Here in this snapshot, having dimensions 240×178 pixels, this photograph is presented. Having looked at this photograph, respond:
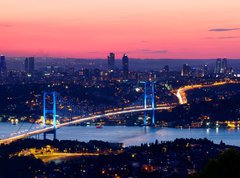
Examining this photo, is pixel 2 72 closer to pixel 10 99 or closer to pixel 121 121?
pixel 10 99

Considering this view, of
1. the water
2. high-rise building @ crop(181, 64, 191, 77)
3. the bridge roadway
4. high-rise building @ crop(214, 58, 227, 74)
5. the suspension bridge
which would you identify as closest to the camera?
the bridge roadway

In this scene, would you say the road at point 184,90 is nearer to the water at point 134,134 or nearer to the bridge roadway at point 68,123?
the bridge roadway at point 68,123

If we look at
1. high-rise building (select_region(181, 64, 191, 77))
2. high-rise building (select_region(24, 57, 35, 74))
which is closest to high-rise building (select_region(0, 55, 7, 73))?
high-rise building (select_region(24, 57, 35, 74))

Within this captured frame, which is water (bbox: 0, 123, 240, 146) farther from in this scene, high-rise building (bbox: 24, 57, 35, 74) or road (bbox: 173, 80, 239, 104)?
high-rise building (bbox: 24, 57, 35, 74)

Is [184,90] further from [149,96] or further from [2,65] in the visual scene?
[2,65]

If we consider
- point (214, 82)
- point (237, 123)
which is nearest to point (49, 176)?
point (237, 123)

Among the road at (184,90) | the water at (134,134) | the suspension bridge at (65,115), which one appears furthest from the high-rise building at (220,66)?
the water at (134,134)
